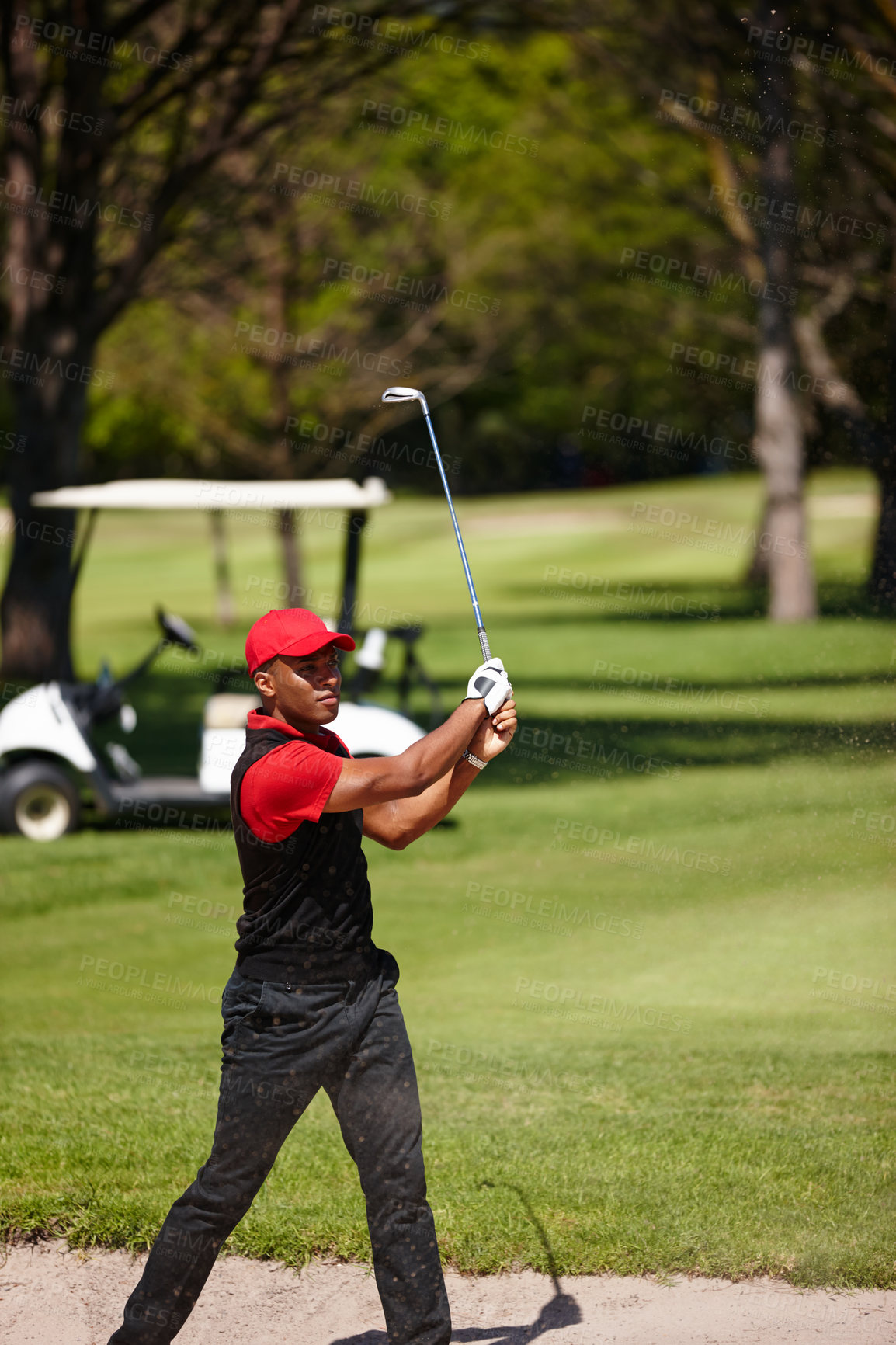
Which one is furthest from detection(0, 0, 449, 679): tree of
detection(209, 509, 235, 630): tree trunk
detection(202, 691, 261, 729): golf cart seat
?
detection(202, 691, 261, 729): golf cart seat

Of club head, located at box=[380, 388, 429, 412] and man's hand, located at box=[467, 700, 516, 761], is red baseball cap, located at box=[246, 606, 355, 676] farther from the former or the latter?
club head, located at box=[380, 388, 429, 412]

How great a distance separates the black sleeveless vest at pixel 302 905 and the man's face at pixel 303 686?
7cm

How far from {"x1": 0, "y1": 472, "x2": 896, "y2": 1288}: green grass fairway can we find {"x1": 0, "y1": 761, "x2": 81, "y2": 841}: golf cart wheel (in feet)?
0.79

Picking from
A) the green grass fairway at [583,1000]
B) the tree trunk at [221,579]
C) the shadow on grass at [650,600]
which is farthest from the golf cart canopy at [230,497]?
the shadow on grass at [650,600]

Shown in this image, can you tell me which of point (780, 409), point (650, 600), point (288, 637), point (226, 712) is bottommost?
point (650, 600)

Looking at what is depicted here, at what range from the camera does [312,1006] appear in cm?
318

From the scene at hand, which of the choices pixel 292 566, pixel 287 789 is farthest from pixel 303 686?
pixel 292 566

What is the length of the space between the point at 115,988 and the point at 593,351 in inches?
1265

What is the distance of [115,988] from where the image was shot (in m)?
6.91

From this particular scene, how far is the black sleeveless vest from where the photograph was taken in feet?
10.5

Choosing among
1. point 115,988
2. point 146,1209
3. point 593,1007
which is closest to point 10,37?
point 115,988

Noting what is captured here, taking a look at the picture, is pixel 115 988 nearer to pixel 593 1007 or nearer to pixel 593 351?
pixel 593 1007

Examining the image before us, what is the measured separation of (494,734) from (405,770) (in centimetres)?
24

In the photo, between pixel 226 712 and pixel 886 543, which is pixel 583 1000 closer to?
pixel 226 712
